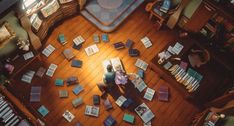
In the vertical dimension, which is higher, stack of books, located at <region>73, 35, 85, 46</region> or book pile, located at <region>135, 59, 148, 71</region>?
stack of books, located at <region>73, 35, 85, 46</region>

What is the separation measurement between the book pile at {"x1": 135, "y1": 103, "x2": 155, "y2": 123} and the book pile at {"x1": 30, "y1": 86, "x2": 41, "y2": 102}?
10.1 ft

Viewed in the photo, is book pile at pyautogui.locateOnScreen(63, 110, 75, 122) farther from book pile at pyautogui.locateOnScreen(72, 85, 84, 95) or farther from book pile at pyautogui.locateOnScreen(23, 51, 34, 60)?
book pile at pyautogui.locateOnScreen(23, 51, 34, 60)

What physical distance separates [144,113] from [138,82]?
1.04m

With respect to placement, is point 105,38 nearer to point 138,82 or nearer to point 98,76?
point 98,76

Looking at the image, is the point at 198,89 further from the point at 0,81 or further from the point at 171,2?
the point at 0,81

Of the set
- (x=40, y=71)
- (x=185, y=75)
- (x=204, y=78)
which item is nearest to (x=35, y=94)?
(x=40, y=71)

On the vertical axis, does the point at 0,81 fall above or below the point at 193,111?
above

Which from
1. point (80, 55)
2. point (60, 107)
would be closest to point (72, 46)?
point (80, 55)

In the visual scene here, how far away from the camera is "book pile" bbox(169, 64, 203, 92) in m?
9.20

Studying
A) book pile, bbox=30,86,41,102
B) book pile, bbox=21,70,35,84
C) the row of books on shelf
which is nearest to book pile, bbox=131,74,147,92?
the row of books on shelf

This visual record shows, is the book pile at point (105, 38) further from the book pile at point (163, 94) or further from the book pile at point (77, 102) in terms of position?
the book pile at point (163, 94)

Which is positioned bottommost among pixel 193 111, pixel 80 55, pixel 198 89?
pixel 193 111

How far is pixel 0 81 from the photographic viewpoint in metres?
8.47

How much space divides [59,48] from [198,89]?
472 centimetres
